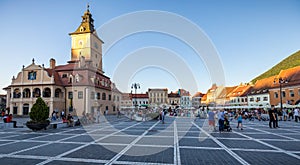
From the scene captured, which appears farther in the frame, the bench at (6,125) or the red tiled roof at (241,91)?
the red tiled roof at (241,91)

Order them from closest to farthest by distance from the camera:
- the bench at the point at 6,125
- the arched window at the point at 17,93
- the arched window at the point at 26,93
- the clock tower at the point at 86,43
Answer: the bench at the point at 6,125, the arched window at the point at 26,93, the arched window at the point at 17,93, the clock tower at the point at 86,43

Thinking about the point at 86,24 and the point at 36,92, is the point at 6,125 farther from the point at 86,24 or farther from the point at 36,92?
the point at 86,24

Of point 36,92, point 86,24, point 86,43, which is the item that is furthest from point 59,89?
point 86,24

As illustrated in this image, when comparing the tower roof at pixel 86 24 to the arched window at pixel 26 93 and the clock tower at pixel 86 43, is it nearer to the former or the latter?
the clock tower at pixel 86 43

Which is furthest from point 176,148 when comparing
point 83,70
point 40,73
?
point 40,73

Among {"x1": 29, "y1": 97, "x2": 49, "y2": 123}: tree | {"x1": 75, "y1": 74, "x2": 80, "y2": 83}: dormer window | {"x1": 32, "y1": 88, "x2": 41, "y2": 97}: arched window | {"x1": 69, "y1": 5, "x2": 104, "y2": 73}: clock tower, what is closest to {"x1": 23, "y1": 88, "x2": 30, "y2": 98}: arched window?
{"x1": 32, "y1": 88, "x2": 41, "y2": 97}: arched window

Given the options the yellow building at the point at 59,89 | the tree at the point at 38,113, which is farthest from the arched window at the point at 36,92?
the tree at the point at 38,113

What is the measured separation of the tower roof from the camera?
1961 inches

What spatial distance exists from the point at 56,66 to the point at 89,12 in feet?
64.4

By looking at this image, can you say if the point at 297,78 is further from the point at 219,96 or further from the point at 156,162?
the point at 156,162

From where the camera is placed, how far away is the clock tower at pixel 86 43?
48.4 metres

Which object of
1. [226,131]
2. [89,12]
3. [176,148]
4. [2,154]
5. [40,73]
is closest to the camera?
[2,154]

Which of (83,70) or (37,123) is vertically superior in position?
(83,70)

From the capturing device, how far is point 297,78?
1631 inches
